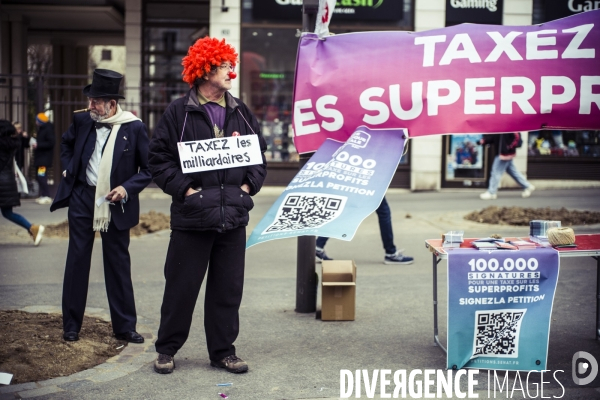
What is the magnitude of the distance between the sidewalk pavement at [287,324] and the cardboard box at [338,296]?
87 mm

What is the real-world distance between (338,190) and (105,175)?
174cm

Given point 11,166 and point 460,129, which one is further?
point 11,166

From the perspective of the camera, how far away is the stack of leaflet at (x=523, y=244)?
541 centimetres

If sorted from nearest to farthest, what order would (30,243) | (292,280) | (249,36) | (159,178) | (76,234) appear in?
(159,178), (76,234), (292,280), (30,243), (249,36)

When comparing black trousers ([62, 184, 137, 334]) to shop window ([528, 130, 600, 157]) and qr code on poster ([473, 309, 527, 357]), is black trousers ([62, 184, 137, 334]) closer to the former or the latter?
qr code on poster ([473, 309, 527, 357])

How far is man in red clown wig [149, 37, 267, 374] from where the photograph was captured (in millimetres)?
5074

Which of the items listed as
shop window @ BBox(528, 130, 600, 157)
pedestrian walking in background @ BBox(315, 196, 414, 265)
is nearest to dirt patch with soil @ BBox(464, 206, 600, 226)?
pedestrian walking in background @ BBox(315, 196, 414, 265)

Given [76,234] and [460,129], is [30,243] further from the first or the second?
[460,129]

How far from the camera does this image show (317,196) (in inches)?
210

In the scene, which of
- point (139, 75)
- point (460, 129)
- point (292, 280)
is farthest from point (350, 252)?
point (139, 75)

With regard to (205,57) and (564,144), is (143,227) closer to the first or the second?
(205,57)

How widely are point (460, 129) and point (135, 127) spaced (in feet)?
7.95

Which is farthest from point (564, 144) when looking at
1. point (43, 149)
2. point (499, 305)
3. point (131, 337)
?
point (131, 337)

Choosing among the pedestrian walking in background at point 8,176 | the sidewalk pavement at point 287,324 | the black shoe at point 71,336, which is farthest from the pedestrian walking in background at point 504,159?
the black shoe at point 71,336
